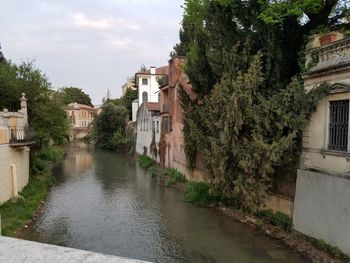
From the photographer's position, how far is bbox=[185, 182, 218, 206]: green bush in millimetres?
16750

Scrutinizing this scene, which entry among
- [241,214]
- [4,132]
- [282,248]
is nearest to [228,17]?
[241,214]

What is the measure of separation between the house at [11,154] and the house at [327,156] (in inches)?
455

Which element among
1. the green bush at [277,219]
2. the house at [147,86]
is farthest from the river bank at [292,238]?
the house at [147,86]

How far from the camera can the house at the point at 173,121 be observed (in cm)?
2333

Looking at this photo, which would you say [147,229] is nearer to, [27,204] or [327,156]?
[27,204]

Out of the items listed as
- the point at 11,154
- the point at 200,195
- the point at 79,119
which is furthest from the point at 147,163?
the point at 79,119

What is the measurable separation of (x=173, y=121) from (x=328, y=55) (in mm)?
15856

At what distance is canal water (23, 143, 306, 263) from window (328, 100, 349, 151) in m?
3.59

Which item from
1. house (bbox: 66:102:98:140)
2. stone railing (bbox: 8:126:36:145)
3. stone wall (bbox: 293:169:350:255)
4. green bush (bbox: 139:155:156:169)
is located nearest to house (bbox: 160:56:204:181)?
green bush (bbox: 139:155:156:169)

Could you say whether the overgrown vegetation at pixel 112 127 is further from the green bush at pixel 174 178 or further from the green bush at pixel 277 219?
the green bush at pixel 277 219

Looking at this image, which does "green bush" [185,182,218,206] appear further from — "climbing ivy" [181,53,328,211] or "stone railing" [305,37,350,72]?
"stone railing" [305,37,350,72]

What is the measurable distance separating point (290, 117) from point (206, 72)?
243 inches

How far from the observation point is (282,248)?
11023 mm

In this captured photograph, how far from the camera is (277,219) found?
1265 cm
